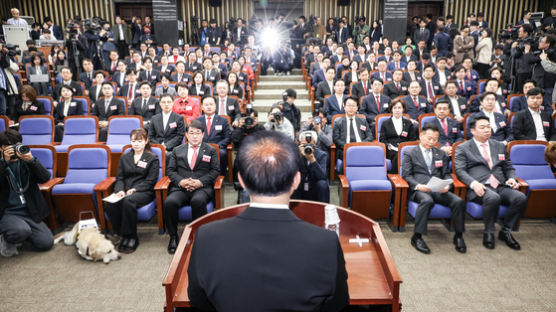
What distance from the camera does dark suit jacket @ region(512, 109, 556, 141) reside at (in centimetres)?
406

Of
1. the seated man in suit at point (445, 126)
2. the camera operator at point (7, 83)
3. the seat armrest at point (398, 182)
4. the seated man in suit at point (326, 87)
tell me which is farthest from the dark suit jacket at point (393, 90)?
the camera operator at point (7, 83)

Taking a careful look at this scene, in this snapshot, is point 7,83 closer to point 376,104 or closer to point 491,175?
point 376,104

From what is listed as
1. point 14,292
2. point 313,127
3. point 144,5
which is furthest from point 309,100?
point 144,5

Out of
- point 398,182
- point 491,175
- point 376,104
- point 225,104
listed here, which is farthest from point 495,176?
point 225,104

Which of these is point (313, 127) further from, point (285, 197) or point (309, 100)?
point (309, 100)

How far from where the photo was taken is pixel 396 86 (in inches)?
221

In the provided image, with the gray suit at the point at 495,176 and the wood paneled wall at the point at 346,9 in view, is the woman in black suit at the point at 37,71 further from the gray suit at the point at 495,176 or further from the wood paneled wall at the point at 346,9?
the wood paneled wall at the point at 346,9

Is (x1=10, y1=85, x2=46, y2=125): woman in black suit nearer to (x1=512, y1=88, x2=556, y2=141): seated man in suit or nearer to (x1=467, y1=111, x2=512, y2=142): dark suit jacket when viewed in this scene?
(x1=467, y1=111, x2=512, y2=142): dark suit jacket

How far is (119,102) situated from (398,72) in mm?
4145

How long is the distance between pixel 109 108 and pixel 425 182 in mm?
4071

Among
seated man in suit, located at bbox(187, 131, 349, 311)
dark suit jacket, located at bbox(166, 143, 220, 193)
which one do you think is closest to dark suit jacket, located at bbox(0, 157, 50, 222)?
dark suit jacket, located at bbox(166, 143, 220, 193)

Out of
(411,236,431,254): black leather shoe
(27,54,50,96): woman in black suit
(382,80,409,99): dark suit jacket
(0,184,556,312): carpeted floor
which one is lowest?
(0,184,556,312): carpeted floor

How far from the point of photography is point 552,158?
3.04m

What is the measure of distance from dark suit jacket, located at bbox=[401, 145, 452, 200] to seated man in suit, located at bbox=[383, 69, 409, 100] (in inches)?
99.1
